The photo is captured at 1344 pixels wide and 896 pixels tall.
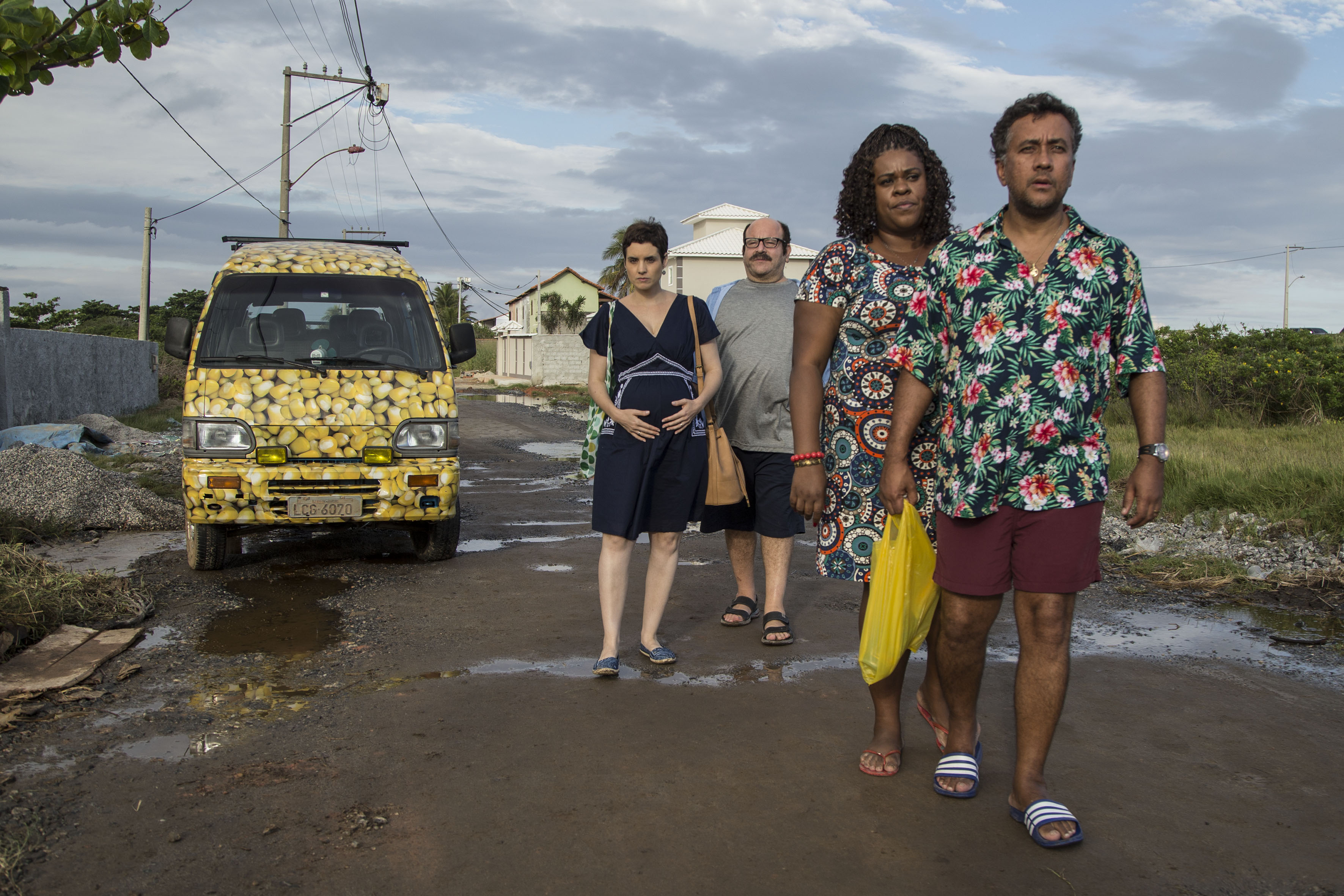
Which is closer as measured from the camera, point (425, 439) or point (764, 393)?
point (764, 393)

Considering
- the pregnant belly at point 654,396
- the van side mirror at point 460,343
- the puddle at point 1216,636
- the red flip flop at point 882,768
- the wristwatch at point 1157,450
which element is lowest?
the red flip flop at point 882,768

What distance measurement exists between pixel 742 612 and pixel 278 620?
8.06ft

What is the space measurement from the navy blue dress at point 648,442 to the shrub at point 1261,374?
39.2 feet

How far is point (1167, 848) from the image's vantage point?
296 cm

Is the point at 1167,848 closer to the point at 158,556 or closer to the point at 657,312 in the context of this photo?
the point at 657,312

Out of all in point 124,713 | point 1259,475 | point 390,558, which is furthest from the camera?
point 1259,475

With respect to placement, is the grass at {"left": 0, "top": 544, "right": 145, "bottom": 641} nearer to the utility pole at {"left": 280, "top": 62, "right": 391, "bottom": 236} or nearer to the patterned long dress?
the patterned long dress

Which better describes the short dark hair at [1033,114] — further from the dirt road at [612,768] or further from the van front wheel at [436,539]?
the van front wheel at [436,539]

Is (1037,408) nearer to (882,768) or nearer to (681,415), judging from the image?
(882,768)

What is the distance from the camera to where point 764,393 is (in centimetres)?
527

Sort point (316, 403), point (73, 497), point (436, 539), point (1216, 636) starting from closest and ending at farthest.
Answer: point (1216, 636) → point (316, 403) → point (436, 539) → point (73, 497)


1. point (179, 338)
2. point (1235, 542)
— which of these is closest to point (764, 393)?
point (179, 338)

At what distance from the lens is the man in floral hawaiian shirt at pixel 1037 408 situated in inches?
117

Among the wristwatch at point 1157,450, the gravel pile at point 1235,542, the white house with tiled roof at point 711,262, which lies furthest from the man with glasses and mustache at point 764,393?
the white house with tiled roof at point 711,262
